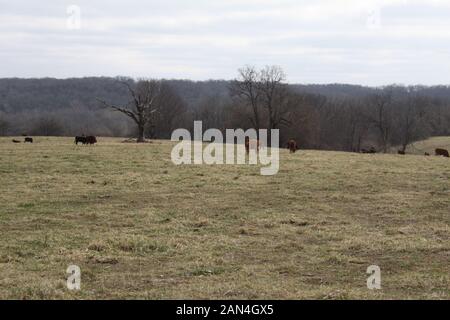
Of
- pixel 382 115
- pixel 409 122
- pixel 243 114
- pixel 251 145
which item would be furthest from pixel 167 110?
pixel 251 145

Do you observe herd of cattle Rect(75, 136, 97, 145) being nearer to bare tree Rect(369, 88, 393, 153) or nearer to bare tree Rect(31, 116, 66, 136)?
bare tree Rect(31, 116, 66, 136)

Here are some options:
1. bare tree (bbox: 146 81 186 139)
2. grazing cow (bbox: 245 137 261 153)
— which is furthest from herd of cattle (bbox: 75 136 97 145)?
bare tree (bbox: 146 81 186 139)

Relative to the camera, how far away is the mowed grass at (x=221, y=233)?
7.81 metres

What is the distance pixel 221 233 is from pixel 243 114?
238 feet

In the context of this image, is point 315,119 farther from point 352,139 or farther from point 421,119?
point 421,119

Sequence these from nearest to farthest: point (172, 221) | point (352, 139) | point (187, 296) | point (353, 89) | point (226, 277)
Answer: point (187, 296), point (226, 277), point (172, 221), point (352, 139), point (353, 89)

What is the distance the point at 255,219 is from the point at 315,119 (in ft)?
265

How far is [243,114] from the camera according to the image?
83.8 m

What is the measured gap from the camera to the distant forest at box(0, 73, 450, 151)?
3273 inches

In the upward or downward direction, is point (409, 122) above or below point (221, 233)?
above

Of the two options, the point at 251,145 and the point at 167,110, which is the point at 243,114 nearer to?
the point at 167,110

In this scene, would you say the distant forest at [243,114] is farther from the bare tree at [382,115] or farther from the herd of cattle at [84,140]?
the herd of cattle at [84,140]
